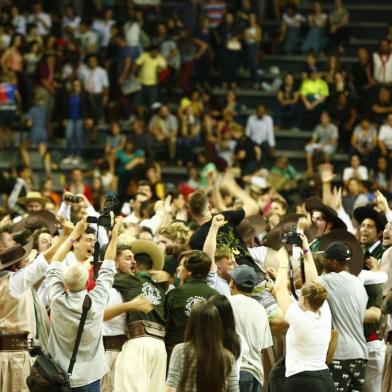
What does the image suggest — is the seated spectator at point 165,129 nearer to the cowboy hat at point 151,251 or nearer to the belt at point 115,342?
the cowboy hat at point 151,251

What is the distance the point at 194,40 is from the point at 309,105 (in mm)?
3136

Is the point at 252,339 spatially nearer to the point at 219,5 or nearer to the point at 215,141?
the point at 215,141

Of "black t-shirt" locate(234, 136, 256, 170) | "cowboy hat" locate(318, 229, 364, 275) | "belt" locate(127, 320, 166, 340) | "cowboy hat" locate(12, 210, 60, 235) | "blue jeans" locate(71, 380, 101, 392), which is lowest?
"blue jeans" locate(71, 380, 101, 392)

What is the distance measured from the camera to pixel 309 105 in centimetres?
2523

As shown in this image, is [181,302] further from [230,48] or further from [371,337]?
[230,48]

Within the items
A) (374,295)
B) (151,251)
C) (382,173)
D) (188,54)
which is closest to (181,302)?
(151,251)

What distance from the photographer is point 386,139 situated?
76.7 feet

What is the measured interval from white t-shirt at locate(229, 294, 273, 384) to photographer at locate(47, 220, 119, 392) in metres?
1.07

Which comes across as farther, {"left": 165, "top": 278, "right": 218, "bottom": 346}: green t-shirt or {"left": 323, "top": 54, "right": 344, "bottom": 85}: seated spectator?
{"left": 323, "top": 54, "right": 344, "bottom": 85}: seated spectator

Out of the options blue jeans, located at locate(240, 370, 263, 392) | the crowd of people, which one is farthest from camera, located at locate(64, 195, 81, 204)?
blue jeans, located at locate(240, 370, 263, 392)

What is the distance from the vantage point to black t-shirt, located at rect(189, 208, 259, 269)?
445 inches

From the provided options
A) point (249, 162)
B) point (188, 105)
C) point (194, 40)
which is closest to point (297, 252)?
point (249, 162)

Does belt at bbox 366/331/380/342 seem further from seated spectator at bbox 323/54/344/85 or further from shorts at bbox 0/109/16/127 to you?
shorts at bbox 0/109/16/127

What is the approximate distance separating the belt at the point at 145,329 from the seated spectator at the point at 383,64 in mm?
16068
